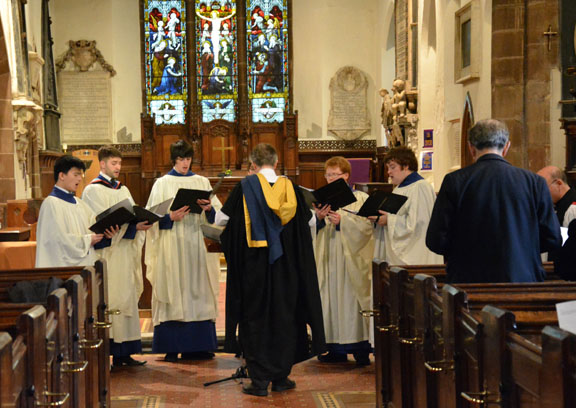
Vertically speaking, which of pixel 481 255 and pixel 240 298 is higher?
pixel 481 255

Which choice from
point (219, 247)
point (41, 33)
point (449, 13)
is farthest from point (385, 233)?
point (41, 33)

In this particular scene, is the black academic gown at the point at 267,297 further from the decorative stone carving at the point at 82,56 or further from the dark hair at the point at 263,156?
the decorative stone carving at the point at 82,56

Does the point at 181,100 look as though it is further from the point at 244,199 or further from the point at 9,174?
the point at 244,199

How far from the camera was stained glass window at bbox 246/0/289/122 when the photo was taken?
18.3 metres

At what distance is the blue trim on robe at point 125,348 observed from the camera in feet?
21.0

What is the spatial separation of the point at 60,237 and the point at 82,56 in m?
12.9

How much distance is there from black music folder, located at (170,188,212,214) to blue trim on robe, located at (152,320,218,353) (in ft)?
3.37

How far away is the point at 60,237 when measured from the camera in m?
5.64

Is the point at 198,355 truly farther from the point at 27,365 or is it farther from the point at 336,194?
the point at 27,365

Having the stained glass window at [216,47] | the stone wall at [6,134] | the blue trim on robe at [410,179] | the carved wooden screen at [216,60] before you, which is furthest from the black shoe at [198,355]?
the stained glass window at [216,47]

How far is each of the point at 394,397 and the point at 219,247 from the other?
2203mm

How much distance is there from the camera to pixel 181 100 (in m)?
18.2

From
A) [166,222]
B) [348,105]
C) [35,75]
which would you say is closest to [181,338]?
[166,222]

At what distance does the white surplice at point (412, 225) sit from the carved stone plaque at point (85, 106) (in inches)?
506
